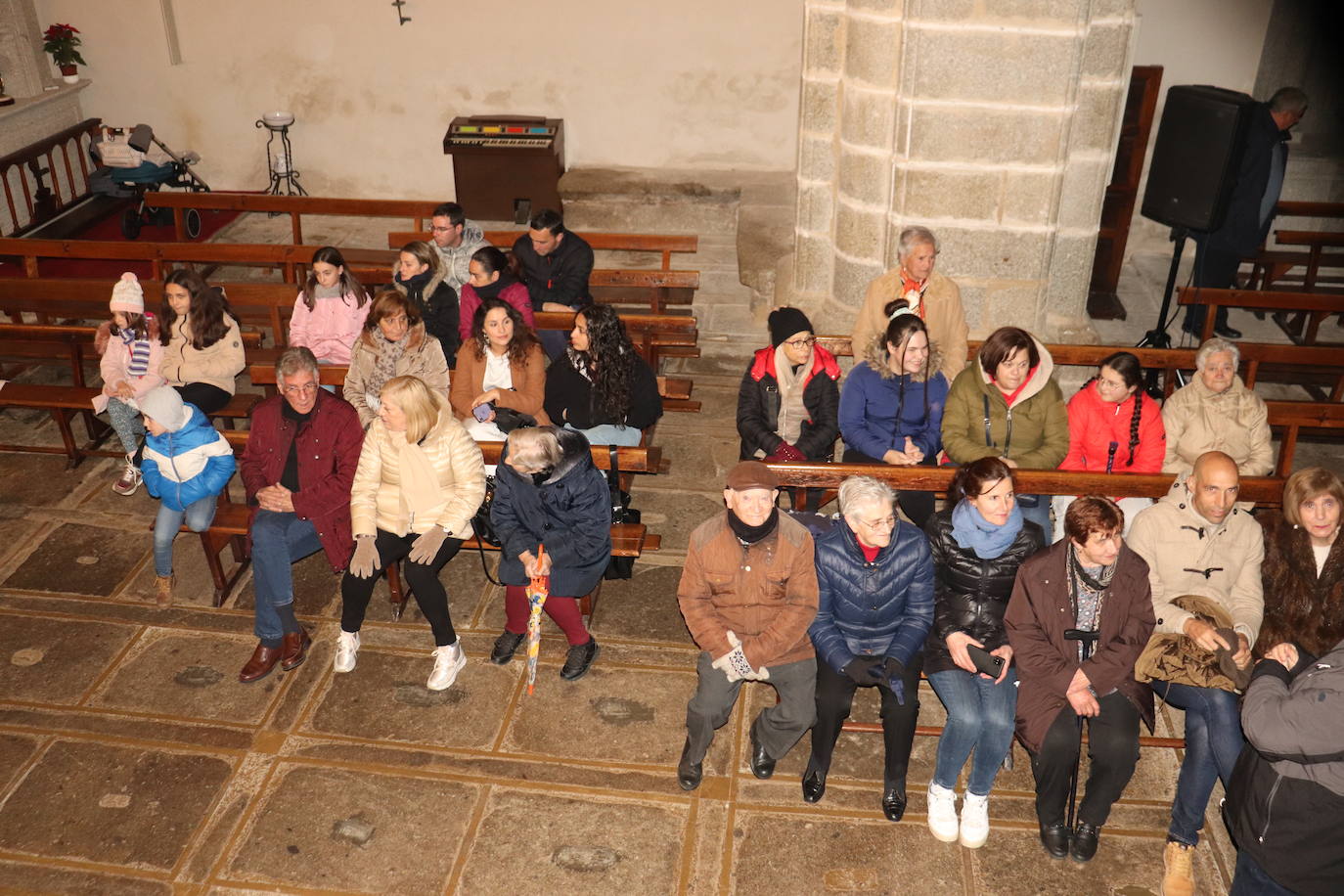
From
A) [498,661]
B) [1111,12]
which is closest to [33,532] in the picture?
[498,661]

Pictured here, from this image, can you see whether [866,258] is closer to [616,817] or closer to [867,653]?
[867,653]

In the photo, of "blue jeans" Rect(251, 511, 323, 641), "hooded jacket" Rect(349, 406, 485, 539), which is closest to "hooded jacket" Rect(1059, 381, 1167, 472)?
"hooded jacket" Rect(349, 406, 485, 539)

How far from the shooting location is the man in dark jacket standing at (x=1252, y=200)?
827 cm

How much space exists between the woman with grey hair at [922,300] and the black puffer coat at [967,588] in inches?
72.1

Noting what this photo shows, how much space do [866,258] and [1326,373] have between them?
3.21 metres

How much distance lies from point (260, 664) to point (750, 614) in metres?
2.44

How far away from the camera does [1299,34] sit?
9.53 metres

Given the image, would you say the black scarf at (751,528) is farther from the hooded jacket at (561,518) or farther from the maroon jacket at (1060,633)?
the maroon jacket at (1060,633)

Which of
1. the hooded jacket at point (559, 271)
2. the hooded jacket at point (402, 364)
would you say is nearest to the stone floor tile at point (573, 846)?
the hooded jacket at point (402, 364)

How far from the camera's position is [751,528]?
462 centimetres

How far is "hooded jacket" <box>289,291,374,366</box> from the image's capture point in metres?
6.89

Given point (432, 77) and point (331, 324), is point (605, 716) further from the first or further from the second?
point (432, 77)

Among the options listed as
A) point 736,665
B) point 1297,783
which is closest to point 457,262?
point 736,665

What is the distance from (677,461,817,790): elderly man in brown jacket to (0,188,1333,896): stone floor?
29 cm
